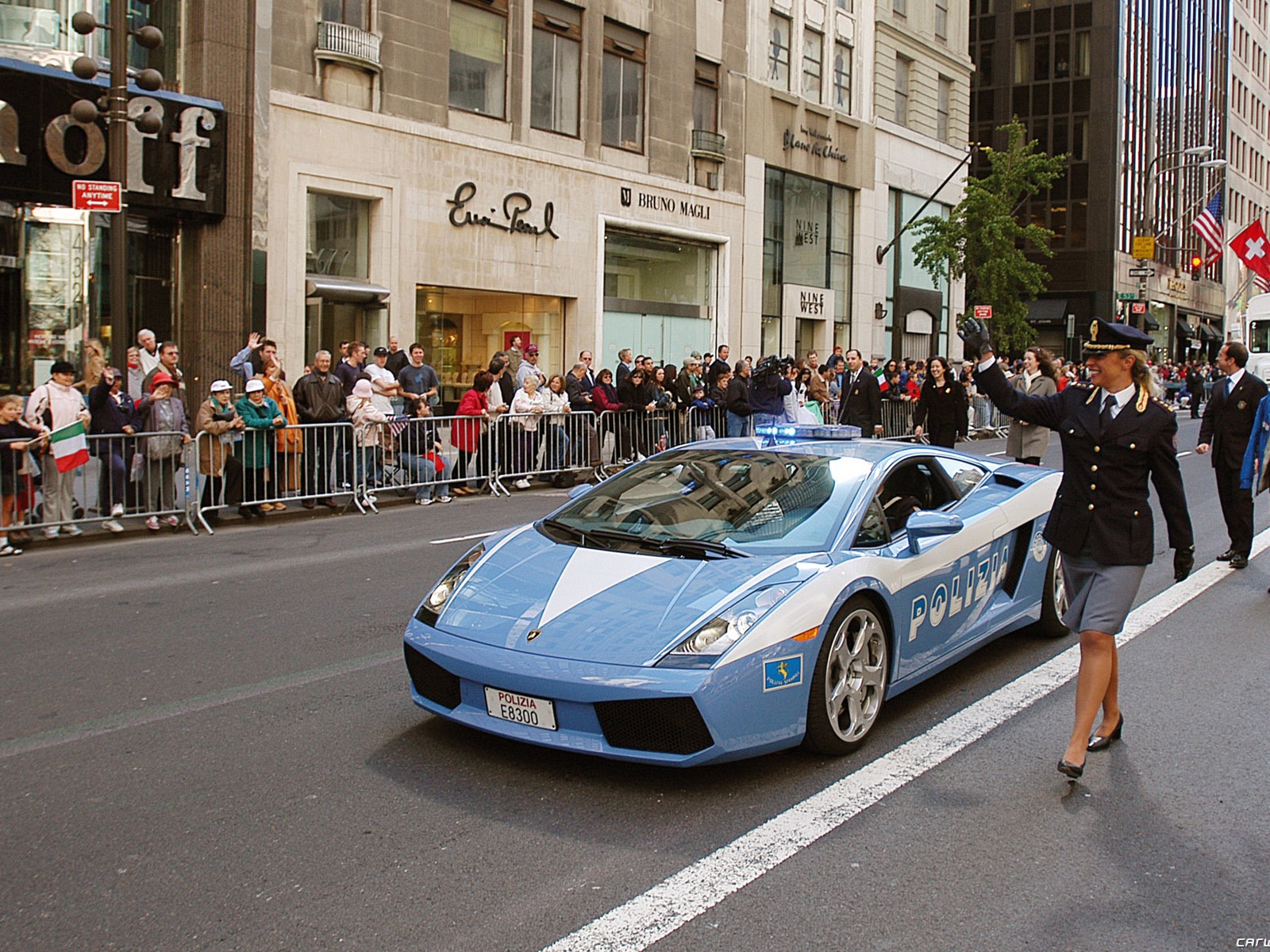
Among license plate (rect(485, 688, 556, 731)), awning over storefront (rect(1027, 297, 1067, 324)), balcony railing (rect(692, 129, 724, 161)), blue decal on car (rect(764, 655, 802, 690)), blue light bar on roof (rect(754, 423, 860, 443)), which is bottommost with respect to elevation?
license plate (rect(485, 688, 556, 731))

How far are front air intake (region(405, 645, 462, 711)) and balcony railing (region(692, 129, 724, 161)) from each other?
2473 centimetres

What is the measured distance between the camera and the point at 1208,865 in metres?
4.04

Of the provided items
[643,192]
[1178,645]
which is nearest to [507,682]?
[1178,645]

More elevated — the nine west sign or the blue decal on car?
the nine west sign

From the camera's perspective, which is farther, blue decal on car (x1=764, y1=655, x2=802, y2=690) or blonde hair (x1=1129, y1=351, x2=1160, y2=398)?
blonde hair (x1=1129, y1=351, x2=1160, y2=398)

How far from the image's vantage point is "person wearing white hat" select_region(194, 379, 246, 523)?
1216 cm

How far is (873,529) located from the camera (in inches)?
218

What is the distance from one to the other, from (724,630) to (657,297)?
78.0 ft

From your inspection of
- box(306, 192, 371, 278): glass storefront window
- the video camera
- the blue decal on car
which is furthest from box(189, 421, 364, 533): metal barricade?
the blue decal on car

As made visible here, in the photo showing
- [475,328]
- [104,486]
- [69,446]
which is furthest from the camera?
[475,328]

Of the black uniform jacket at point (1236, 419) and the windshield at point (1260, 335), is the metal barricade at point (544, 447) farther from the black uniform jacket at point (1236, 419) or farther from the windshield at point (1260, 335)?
the windshield at point (1260, 335)

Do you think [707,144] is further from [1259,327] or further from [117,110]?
[1259,327]

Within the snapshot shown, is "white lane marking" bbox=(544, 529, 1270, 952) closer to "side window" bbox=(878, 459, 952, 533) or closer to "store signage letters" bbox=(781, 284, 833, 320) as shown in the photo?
"side window" bbox=(878, 459, 952, 533)

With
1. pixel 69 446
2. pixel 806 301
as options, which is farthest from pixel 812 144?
pixel 69 446
